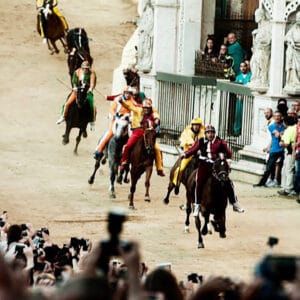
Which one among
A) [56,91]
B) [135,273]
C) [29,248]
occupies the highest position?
[135,273]

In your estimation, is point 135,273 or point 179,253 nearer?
point 135,273

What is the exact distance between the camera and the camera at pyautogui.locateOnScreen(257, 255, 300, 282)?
26.1ft

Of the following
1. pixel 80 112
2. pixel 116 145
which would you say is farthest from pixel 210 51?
pixel 116 145

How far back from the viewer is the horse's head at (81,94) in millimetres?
31172

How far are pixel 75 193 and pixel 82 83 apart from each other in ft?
14.5

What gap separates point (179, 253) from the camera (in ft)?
72.0

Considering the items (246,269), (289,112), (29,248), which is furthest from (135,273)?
(289,112)

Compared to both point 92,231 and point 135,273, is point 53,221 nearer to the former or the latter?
point 92,231

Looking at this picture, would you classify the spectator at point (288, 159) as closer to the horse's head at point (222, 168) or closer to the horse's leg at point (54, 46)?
the horse's head at point (222, 168)

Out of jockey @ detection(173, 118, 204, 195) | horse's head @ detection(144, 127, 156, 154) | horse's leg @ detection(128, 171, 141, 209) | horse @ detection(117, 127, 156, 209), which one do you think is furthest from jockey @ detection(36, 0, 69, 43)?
jockey @ detection(173, 118, 204, 195)

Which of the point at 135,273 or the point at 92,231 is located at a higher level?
the point at 135,273

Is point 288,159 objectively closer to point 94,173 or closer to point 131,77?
point 94,173

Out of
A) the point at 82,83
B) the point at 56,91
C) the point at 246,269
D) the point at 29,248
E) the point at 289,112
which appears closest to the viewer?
the point at 29,248

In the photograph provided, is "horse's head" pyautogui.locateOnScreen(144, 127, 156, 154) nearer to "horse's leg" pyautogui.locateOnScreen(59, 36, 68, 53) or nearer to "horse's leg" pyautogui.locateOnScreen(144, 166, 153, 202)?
"horse's leg" pyautogui.locateOnScreen(144, 166, 153, 202)
